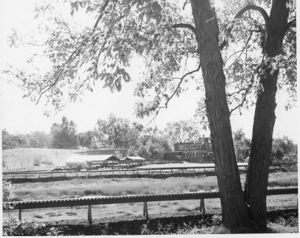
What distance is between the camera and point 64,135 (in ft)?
21.9

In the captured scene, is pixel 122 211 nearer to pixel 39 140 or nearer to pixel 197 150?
pixel 197 150

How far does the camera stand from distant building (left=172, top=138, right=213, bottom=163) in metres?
6.98

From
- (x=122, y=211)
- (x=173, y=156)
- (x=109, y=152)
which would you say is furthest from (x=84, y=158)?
(x=173, y=156)

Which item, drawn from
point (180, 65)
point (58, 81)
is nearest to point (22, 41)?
point (58, 81)

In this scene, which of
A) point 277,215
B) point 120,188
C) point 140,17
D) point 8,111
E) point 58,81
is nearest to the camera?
point 140,17

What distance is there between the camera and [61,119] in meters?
6.40

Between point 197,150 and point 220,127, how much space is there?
2795 millimetres

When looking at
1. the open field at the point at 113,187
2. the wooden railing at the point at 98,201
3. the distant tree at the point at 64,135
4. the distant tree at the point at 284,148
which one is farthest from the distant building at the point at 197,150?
the open field at the point at 113,187

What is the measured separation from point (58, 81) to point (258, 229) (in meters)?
3.55

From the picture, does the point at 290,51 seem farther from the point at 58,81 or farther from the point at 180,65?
the point at 58,81

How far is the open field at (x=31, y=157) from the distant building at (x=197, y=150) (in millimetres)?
2287

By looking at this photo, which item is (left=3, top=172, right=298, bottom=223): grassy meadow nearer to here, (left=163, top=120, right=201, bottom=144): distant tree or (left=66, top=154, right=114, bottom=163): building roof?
(left=66, top=154, right=114, bottom=163): building roof

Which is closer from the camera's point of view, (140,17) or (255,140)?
(140,17)

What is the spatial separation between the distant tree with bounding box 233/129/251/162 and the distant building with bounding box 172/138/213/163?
843 mm
